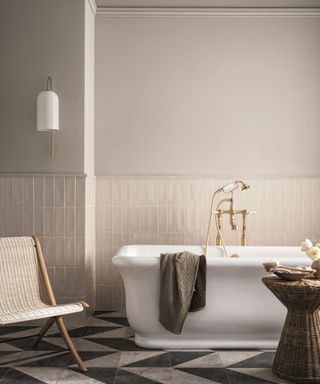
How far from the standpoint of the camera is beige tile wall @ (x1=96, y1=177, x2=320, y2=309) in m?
4.68

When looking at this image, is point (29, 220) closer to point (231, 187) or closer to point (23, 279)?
point (23, 279)

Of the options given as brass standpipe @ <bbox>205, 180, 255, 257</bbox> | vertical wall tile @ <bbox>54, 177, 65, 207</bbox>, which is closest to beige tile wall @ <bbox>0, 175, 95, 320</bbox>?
vertical wall tile @ <bbox>54, 177, 65, 207</bbox>

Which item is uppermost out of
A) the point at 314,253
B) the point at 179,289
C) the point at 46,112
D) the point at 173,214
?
the point at 46,112

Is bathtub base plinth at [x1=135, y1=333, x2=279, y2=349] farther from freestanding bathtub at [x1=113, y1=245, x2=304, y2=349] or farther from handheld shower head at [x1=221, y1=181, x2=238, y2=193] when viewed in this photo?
handheld shower head at [x1=221, y1=181, x2=238, y2=193]

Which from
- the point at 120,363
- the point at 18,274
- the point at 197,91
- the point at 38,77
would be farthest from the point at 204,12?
the point at 120,363

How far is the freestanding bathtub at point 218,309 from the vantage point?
3553 mm

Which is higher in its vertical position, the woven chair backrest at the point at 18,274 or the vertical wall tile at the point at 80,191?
the vertical wall tile at the point at 80,191

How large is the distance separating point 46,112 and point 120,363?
190 centimetres

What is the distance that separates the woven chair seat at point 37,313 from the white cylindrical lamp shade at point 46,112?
1406 mm

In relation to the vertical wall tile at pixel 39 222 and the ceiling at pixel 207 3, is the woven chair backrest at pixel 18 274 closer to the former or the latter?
the vertical wall tile at pixel 39 222

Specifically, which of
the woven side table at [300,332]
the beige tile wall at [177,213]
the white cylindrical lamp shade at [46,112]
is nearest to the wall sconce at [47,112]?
the white cylindrical lamp shade at [46,112]

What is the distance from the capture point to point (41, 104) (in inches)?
160

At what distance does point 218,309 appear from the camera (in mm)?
3590

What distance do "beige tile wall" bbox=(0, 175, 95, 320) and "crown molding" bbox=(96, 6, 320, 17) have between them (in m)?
1.55
